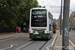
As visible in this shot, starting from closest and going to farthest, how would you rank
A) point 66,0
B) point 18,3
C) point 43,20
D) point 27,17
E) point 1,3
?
1. point 66,0
2. point 43,20
3. point 1,3
4. point 18,3
5. point 27,17

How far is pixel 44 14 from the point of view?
17234 millimetres

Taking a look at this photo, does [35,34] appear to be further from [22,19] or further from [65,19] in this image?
[22,19]

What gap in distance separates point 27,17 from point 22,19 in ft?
5.16

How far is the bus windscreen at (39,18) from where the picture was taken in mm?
17062

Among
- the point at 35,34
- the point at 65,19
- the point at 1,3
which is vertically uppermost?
the point at 1,3

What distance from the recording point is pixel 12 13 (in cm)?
2908

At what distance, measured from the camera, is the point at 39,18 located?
17203mm

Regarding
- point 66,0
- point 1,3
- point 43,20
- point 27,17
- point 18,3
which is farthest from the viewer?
point 27,17

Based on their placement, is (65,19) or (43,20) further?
(43,20)

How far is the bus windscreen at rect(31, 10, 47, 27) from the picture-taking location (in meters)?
17.1

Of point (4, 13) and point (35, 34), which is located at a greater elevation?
point (4, 13)

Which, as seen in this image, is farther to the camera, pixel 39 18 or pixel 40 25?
pixel 39 18

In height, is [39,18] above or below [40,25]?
above

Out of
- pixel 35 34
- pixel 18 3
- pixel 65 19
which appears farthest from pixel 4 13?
pixel 65 19
